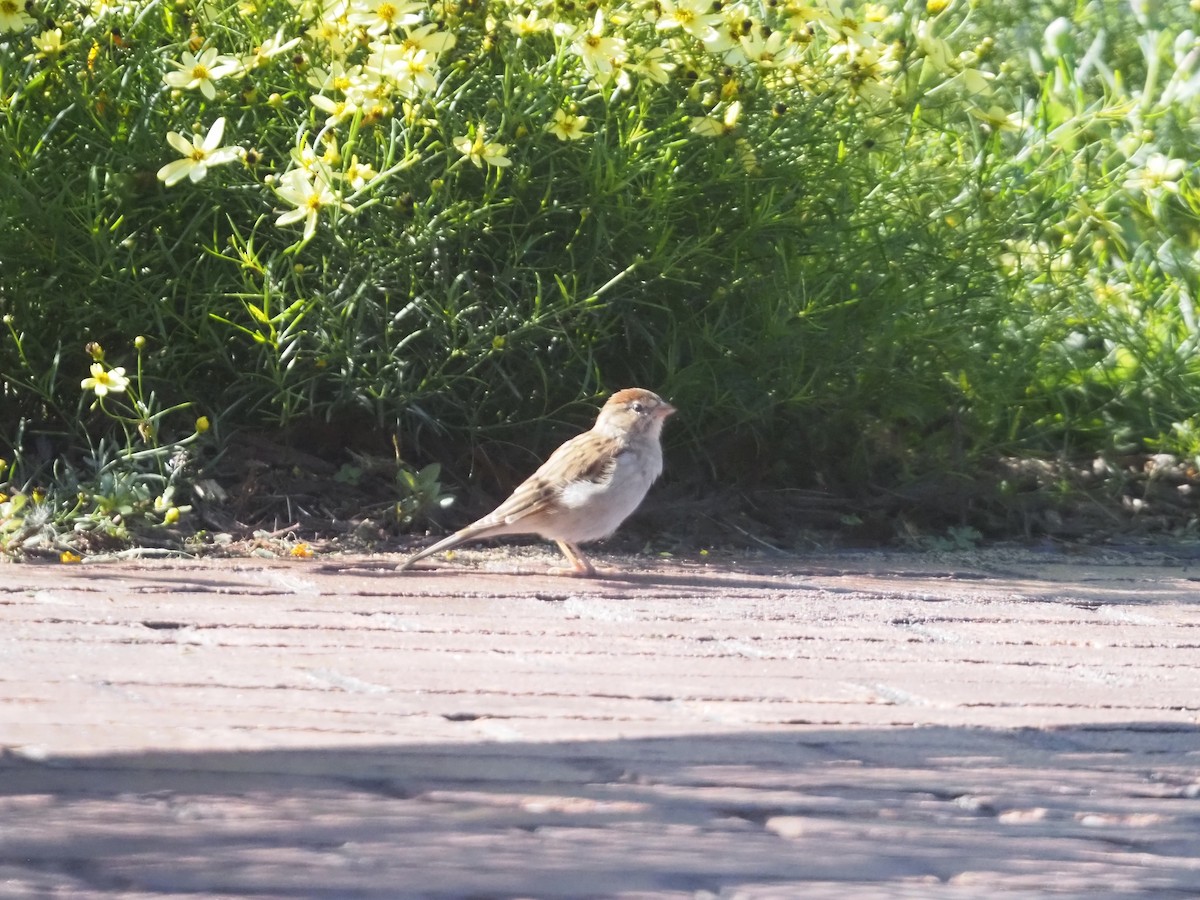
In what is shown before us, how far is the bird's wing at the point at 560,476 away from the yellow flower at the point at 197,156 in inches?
45.8

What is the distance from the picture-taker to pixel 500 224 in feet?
15.5

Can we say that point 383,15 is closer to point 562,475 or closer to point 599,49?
point 599,49

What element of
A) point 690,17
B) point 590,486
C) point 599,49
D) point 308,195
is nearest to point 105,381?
point 308,195

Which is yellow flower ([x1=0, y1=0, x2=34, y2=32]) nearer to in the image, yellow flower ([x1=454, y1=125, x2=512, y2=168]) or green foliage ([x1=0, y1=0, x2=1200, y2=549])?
green foliage ([x1=0, y1=0, x2=1200, y2=549])

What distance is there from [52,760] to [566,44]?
251cm

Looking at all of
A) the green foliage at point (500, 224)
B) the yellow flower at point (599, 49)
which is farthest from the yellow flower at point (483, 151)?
the yellow flower at point (599, 49)

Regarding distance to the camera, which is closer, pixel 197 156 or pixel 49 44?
pixel 197 156

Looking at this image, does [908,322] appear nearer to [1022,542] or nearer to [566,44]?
[1022,542]

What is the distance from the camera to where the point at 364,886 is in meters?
2.04

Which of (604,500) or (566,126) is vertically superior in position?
(566,126)

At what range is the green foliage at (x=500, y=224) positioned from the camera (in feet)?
14.7

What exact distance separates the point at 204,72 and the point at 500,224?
90 centimetres

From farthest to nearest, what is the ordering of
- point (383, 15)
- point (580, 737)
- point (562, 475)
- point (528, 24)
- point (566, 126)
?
point (562, 475) → point (566, 126) → point (528, 24) → point (383, 15) → point (580, 737)

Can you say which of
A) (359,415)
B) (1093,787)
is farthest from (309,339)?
(1093,787)
